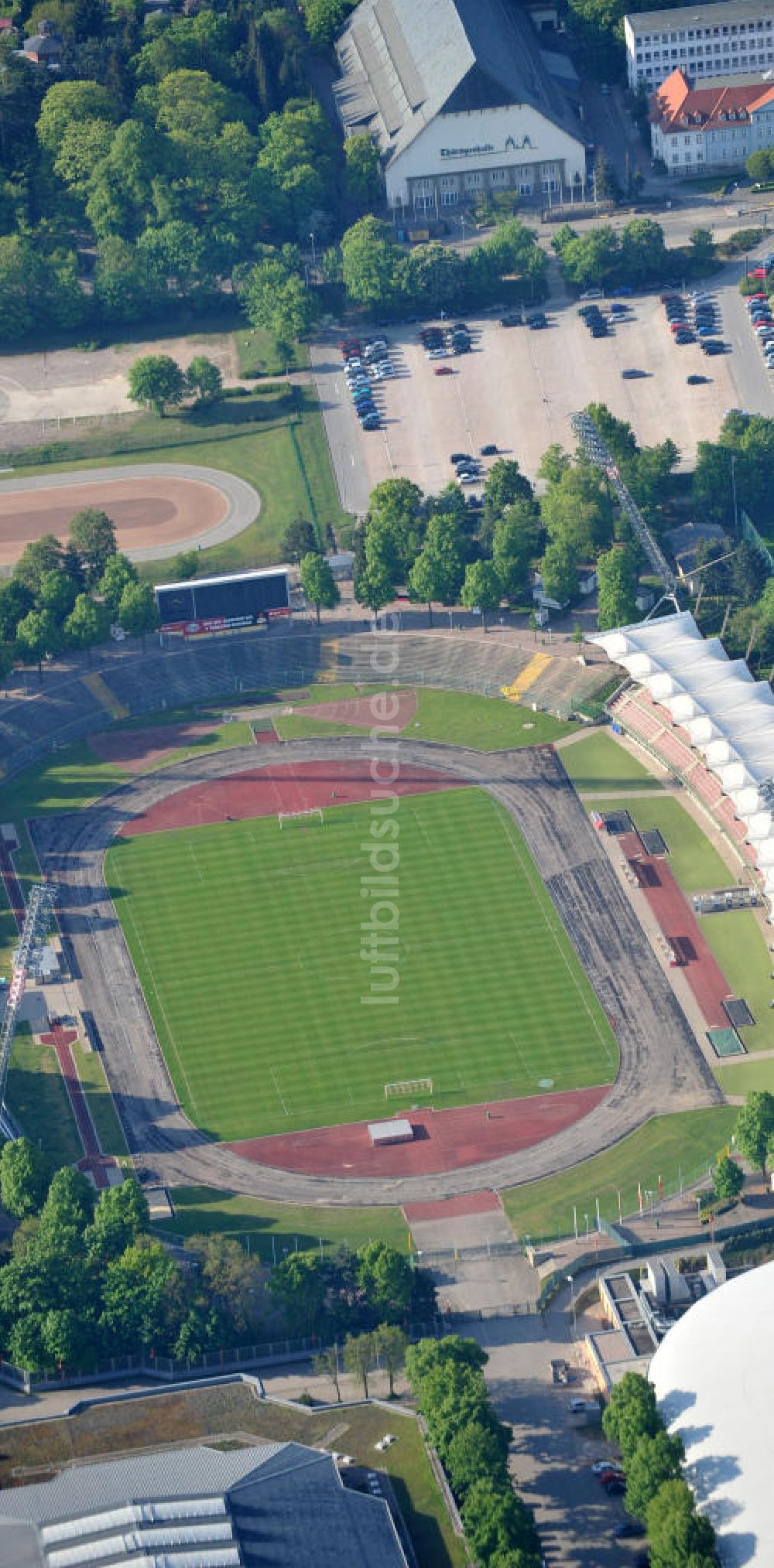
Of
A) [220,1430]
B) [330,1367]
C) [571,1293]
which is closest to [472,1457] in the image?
[330,1367]

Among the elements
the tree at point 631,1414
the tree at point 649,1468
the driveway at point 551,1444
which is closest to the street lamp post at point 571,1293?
the driveway at point 551,1444

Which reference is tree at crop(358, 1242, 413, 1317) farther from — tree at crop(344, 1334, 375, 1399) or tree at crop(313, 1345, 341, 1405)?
tree at crop(313, 1345, 341, 1405)

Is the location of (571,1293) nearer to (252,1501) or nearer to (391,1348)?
(391,1348)

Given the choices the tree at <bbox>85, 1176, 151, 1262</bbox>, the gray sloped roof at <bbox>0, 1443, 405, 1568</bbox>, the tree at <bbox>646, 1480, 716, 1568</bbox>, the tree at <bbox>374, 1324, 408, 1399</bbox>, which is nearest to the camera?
the tree at <bbox>646, 1480, 716, 1568</bbox>

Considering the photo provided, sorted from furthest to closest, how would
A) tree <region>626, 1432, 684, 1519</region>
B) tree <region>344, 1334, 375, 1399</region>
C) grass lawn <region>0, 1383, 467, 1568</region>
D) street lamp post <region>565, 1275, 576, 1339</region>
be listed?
street lamp post <region>565, 1275, 576, 1339</region> → tree <region>344, 1334, 375, 1399</region> → grass lawn <region>0, 1383, 467, 1568</region> → tree <region>626, 1432, 684, 1519</region>

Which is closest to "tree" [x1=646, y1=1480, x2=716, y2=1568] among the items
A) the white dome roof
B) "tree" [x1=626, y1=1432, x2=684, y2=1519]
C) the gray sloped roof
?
"tree" [x1=626, y1=1432, x2=684, y2=1519]

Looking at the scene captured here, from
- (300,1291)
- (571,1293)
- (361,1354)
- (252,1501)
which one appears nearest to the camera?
(252,1501)

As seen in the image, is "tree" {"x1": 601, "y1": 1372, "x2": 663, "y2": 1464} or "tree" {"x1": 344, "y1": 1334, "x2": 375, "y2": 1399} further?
"tree" {"x1": 344, "y1": 1334, "x2": 375, "y2": 1399}
